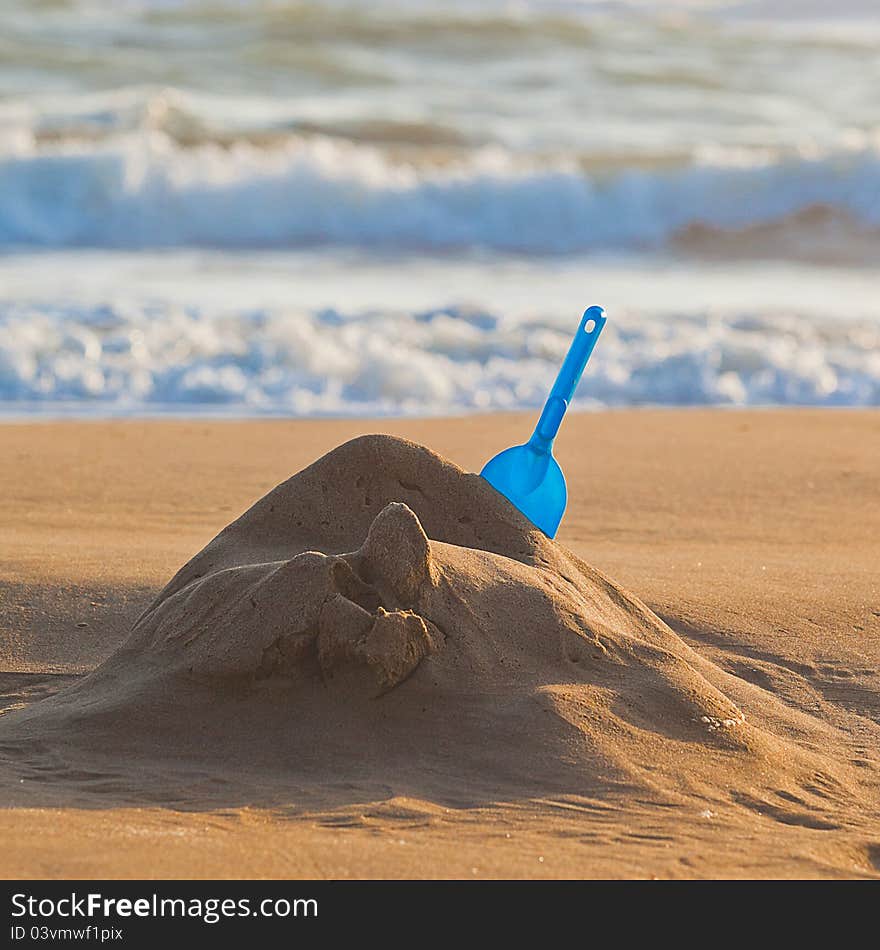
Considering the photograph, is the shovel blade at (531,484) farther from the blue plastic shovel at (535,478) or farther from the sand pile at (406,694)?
the sand pile at (406,694)

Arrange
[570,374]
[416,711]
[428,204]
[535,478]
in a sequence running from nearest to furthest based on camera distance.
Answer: [416,711]
[570,374]
[535,478]
[428,204]

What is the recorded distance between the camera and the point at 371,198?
663 inches

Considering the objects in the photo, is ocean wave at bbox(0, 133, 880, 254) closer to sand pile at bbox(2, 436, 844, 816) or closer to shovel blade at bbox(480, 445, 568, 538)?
shovel blade at bbox(480, 445, 568, 538)

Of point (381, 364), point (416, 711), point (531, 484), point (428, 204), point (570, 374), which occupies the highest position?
point (428, 204)

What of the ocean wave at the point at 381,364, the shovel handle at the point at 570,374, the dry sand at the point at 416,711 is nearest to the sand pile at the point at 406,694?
the dry sand at the point at 416,711

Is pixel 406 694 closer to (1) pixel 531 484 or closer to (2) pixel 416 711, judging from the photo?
(2) pixel 416 711

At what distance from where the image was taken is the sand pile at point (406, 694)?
272cm

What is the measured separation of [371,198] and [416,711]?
47.6ft

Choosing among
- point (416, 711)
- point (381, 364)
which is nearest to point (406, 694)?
point (416, 711)

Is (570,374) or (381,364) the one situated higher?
(381,364)

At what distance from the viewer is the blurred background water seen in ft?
28.9

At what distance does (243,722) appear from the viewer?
283 centimetres

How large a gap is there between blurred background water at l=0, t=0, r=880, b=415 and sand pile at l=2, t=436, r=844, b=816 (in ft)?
16.7
